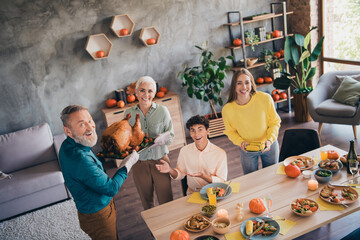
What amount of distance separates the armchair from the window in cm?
66

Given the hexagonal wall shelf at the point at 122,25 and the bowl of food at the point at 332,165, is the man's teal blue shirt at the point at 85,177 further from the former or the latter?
the hexagonal wall shelf at the point at 122,25

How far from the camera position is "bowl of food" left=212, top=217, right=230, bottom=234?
1949 millimetres

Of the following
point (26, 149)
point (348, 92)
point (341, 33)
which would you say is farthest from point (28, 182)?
point (341, 33)

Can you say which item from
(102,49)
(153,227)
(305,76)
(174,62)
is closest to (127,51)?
(102,49)


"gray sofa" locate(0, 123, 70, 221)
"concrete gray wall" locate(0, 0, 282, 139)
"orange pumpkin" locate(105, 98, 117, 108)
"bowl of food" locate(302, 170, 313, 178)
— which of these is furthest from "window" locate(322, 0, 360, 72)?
"gray sofa" locate(0, 123, 70, 221)

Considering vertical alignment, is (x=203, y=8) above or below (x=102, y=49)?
above

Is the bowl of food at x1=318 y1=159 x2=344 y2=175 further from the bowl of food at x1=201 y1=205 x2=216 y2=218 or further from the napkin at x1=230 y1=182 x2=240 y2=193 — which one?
the bowl of food at x1=201 y1=205 x2=216 y2=218

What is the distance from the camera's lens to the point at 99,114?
203 inches

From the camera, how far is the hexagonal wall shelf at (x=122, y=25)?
15.9ft

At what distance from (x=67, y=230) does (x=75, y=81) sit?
7.63ft

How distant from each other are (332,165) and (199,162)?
1.02m

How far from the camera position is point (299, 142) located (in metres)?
3.09

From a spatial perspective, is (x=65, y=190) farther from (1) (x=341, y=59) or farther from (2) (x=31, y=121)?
(1) (x=341, y=59)

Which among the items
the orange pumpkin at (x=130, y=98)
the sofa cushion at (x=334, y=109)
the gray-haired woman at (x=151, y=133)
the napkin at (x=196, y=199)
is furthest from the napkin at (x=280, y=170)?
the orange pumpkin at (x=130, y=98)
